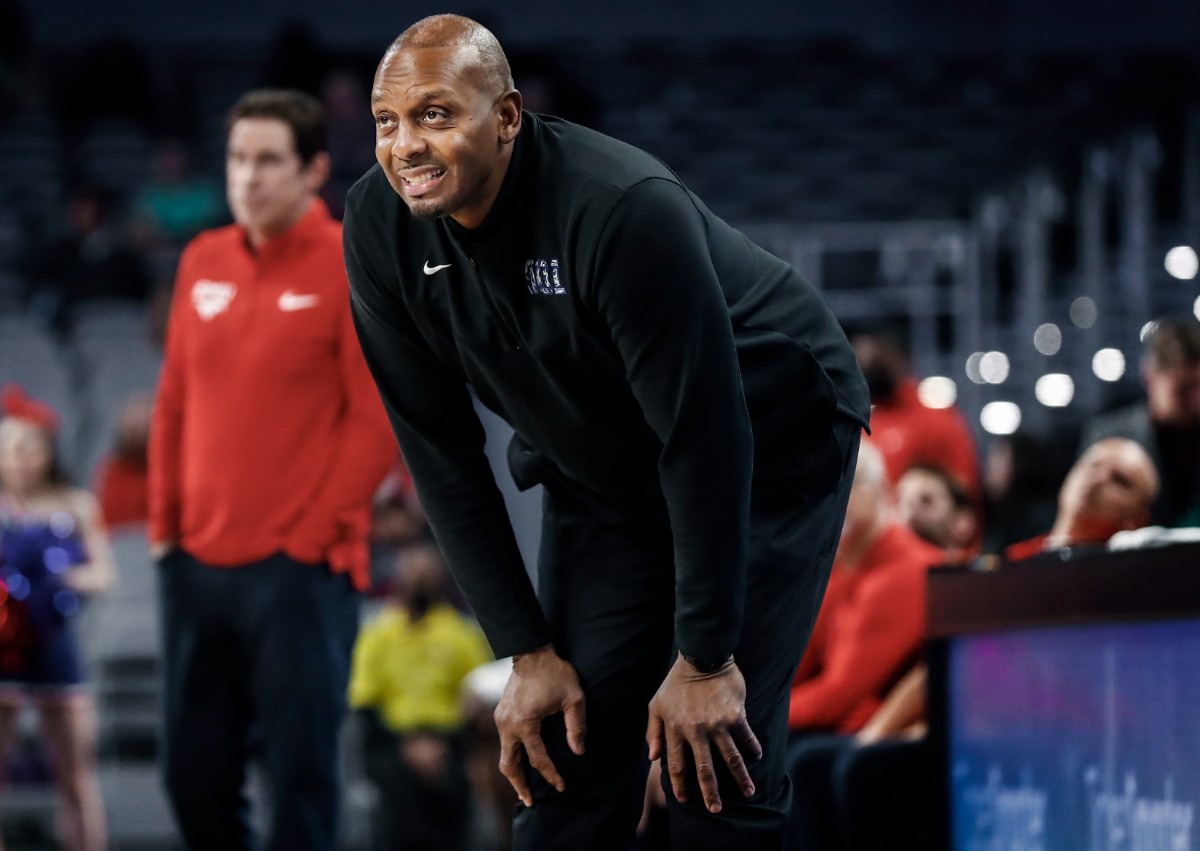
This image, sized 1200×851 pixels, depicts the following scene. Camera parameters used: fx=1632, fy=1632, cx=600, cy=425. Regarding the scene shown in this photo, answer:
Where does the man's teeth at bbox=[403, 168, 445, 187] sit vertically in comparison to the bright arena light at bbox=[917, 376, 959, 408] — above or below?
above

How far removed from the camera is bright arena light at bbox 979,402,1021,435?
773cm

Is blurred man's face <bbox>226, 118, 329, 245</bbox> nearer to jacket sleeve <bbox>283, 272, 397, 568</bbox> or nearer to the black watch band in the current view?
jacket sleeve <bbox>283, 272, 397, 568</bbox>

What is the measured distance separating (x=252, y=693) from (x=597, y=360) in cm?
158

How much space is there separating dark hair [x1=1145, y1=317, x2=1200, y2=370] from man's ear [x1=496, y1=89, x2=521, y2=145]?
302 centimetres

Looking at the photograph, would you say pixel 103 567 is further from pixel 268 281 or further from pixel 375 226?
pixel 375 226

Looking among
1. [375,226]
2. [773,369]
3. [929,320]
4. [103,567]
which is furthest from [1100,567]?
[929,320]

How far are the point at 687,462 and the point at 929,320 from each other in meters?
6.53

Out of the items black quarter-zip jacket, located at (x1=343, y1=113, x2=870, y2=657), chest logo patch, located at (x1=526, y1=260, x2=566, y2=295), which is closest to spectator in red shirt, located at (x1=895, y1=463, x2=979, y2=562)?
black quarter-zip jacket, located at (x1=343, y1=113, x2=870, y2=657)

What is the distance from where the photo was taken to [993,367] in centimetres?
776

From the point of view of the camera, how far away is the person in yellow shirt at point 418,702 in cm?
641

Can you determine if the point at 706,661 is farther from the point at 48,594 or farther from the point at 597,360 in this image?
the point at 48,594

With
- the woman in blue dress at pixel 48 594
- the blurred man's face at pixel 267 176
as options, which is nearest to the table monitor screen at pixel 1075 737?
the blurred man's face at pixel 267 176

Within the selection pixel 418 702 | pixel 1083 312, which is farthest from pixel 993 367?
pixel 418 702

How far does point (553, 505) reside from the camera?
2281 mm
